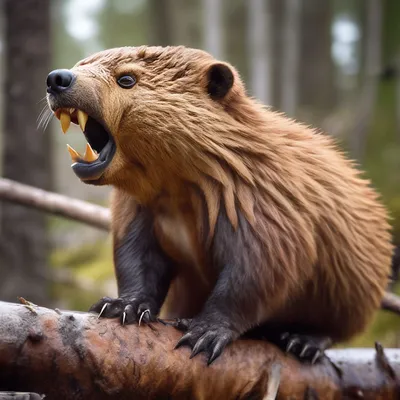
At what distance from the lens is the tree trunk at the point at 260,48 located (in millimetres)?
7066

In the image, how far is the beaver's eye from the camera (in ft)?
6.95

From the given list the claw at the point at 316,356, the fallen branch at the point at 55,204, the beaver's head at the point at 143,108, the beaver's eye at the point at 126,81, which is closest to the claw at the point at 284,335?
the claw at the point at 316,356

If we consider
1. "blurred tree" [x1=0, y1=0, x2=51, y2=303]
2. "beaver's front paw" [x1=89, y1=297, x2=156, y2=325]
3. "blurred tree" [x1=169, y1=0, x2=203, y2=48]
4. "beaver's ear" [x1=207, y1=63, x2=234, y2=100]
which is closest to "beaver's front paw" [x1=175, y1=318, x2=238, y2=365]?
"beaver's front paw" [x1=89, y1=297, x2=156, y2=325]

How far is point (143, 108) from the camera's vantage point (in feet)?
6.90

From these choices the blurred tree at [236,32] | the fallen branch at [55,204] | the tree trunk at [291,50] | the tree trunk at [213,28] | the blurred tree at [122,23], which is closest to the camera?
the fallen branch at [55,204]

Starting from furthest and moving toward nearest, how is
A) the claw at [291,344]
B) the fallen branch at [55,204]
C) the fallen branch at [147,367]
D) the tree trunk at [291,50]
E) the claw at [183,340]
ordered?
the tree trunk at [291,50] < the fallen branch at [55,204] < the claw at [291,344] < the claw at [183,340] < the fallen branch at [147,367]

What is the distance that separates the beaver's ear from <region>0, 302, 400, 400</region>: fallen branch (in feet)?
2.63

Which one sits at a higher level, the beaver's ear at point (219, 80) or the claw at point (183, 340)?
the beaver's ear at point (219, 80)

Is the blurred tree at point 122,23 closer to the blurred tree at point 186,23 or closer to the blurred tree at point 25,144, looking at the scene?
the blurred tree at point 186,23

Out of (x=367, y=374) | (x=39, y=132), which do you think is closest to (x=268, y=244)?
(x=367, y=374)

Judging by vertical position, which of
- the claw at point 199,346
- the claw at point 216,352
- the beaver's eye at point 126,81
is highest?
the beaver's eye at point 126,81

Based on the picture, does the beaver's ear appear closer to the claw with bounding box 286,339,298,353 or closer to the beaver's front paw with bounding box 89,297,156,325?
the beaver's front paw with bounding box 89,297,156,325

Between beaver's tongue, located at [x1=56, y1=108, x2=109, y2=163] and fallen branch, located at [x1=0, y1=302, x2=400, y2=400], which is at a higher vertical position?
beaver's tongue, located at [x1=56, y1=108, x2=109, y2=163]

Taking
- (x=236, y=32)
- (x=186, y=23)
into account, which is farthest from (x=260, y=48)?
(x=186, y=23)
